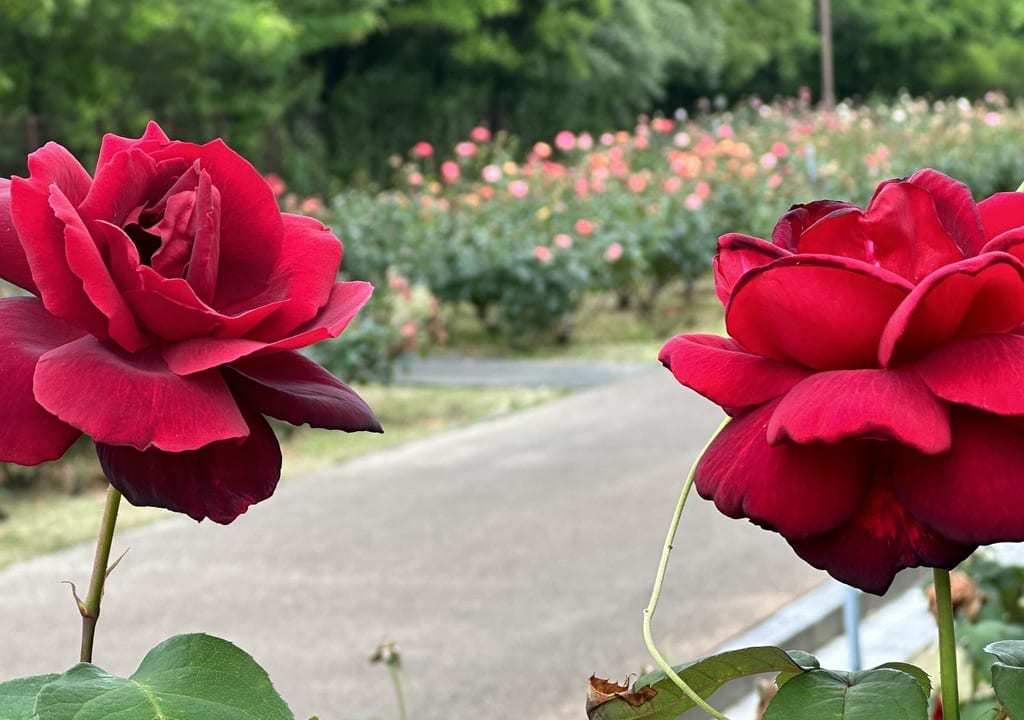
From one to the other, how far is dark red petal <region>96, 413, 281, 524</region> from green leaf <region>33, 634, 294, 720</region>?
0.05 metres

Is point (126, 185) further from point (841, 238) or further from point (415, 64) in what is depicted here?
point (415, 64)

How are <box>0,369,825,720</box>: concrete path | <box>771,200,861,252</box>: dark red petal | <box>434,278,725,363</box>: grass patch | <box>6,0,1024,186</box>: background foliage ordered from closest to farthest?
1. <box>771,200,861,252</box>: dark red petal
2. <box>0,369,825,720</box>: concrete path
3. <box>434,278,725,363</box>: grass patch
4. <box>6,0,1024,186</box>: background foliage

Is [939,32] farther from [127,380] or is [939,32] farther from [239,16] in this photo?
[127,380]

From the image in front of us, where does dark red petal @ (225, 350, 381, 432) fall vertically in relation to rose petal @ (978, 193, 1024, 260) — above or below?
below

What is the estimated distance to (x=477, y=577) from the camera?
5.75 meters

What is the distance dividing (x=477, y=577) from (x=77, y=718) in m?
5.34

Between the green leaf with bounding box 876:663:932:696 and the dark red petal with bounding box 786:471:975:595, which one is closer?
the dark red petal with bounding box 786:471:975:595

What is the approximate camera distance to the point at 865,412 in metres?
0.42

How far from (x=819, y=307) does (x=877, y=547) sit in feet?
0.23

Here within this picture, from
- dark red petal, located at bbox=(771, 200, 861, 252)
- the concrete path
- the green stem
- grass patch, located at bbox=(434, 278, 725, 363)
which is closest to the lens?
dark red petal, located at bbox=(771, 200, 861, 252)

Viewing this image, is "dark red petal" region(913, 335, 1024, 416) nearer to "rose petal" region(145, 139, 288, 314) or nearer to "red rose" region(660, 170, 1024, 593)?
"red rose" region(660, 170, 1024, 593)

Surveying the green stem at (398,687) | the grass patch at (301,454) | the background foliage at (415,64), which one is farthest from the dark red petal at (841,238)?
the background foliage at (415,64)

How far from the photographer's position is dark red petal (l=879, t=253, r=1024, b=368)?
1.41ft

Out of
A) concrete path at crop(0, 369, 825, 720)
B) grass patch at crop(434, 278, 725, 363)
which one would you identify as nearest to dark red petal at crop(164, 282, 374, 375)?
concrete path at crop(0, 369, 825, 720)
